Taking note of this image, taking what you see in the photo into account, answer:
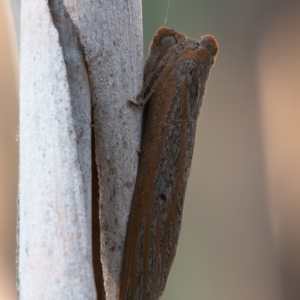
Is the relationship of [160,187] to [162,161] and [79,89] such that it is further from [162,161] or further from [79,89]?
[79,89]

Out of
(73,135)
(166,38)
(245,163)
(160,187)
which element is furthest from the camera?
(245,163)

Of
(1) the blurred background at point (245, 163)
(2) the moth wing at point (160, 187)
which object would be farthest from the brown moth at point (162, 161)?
(1) the blurred background at point (245, 163)

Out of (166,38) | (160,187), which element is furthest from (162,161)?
(166,38)

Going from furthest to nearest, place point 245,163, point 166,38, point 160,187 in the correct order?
1. point 245,163
2. point 166,38
3. point 160,187

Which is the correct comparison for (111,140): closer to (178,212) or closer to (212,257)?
(178,212)

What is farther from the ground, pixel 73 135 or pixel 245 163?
pixel 73 135

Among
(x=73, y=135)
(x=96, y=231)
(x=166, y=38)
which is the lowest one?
(x=96, y=231)

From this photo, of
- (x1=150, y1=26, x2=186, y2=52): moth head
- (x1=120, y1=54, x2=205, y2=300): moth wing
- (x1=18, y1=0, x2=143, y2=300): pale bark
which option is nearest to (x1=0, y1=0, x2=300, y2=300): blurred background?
(x1=150, y1=26, x2=186, y2=52): moth head
